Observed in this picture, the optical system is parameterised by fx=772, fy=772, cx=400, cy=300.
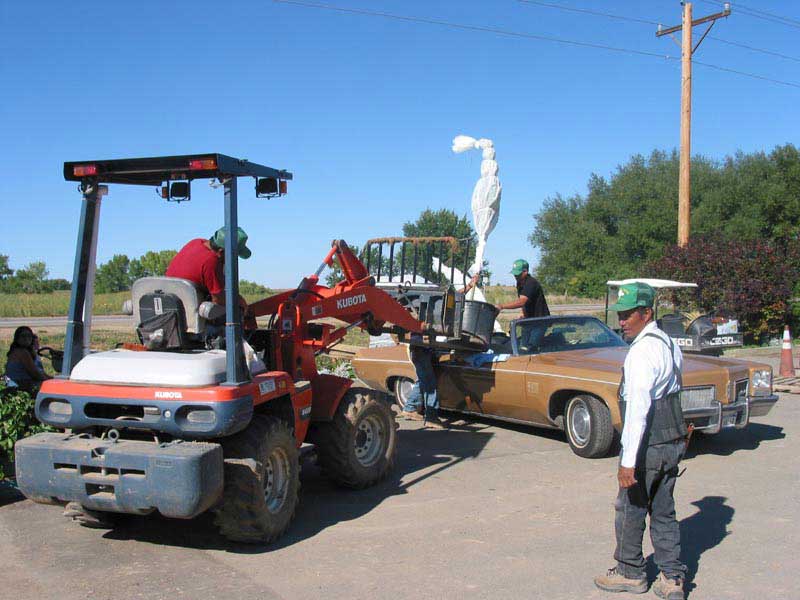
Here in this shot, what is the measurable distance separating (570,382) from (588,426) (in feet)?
1.60

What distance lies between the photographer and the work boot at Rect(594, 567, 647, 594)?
14.9 feet

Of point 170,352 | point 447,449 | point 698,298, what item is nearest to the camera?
point 170,352

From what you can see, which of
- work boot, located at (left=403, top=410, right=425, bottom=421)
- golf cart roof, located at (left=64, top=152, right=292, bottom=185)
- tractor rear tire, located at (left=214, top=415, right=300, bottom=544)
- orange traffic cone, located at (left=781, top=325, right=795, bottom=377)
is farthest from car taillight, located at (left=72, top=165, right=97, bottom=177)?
orange traffic cone, located at (left=781, top=325, right=795, bottom=377)

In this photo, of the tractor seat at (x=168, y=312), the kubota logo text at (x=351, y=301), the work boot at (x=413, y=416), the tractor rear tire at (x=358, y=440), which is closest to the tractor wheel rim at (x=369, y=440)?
the tractor rear tire at (x=358, y=440)

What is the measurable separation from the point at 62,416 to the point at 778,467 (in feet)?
21.5

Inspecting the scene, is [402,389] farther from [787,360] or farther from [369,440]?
[787,360]

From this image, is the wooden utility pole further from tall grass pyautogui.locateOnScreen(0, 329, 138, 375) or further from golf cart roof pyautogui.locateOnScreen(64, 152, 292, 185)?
golf cart roof pyautogui.locateOnScreen(64, 152, 292, 185)

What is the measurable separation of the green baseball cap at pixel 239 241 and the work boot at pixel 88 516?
7.07ft

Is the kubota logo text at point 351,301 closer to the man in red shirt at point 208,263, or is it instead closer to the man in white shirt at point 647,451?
the man in red shirt at point 208,263

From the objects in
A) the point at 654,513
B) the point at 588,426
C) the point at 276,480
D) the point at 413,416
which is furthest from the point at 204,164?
the point at 413,416

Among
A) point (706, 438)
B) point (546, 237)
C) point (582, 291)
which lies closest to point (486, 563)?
point (706, 438)

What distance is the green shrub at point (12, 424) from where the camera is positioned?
668cm

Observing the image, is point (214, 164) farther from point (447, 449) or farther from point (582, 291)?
point (582, 291)

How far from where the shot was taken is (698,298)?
2022 cm
